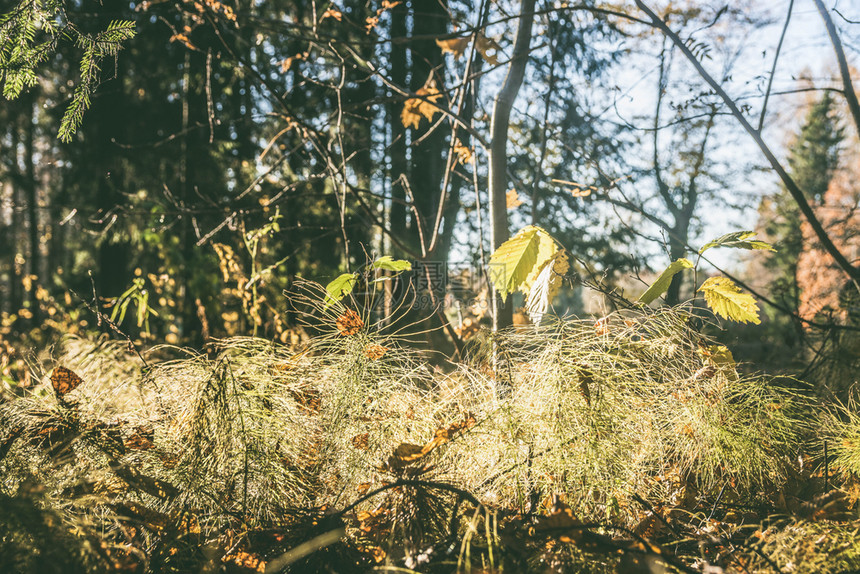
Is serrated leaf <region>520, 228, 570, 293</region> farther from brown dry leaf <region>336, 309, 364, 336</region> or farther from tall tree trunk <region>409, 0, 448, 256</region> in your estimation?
tall tree trunk <region>409, 0, 448, 256</region>

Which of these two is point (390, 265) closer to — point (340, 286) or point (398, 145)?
point (340, 286)

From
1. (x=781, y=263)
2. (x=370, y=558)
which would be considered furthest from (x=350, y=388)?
(x=781, y=263)

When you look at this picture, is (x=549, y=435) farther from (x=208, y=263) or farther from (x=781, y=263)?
(x=781, y=263)

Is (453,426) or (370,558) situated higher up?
(453,426)

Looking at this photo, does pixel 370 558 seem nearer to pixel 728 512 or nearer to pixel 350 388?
pixel 350 388

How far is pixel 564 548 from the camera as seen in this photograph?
1089 millimetres

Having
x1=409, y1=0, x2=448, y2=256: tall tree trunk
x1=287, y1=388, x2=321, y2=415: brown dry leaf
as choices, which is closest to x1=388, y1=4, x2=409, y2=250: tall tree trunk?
x1=409, y1=0, x2=448, y2=256: tall tree trunk

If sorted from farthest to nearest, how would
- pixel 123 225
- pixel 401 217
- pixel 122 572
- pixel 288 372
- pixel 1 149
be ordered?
1. pixel 1 149
2. pixel 123 225
3. pixel 401 217
4. pixel 288 372
5. pixel 122 572

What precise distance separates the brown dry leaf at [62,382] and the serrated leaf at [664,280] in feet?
5.94

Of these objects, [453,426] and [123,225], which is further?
[123,225]

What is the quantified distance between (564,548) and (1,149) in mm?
12227

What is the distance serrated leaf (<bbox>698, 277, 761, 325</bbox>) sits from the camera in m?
1.41

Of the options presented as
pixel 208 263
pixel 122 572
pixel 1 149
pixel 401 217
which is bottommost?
pixel 122 572

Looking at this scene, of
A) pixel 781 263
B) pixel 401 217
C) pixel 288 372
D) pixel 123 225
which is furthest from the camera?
pixel 781 263
